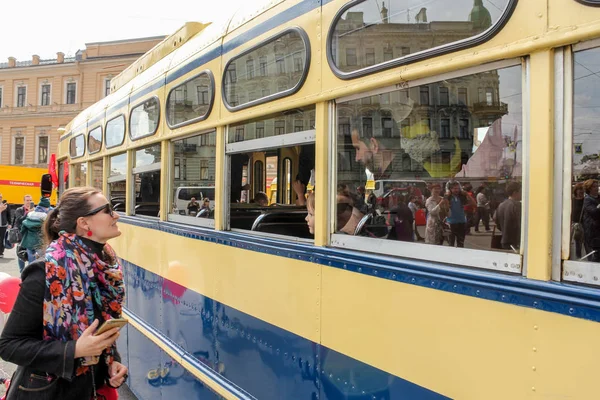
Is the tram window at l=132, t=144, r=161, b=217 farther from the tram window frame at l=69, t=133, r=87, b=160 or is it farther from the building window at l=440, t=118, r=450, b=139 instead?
the building window at l=440, t=118, r=450, b=139

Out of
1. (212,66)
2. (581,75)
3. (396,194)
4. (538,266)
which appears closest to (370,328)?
(396,194)

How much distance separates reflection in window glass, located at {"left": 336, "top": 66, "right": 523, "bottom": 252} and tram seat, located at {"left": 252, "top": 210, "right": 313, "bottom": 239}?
714 mm

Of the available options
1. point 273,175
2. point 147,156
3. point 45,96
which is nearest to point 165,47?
point 147,156

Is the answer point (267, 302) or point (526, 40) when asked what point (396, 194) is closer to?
point (526, 40)

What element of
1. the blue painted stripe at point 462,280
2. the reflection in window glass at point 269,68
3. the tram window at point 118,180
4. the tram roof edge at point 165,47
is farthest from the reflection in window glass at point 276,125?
the tram window at point 118,180

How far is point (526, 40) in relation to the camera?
1461mm

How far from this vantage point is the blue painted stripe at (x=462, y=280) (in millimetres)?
1340

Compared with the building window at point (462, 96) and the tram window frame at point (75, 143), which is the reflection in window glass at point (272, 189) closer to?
the building window at point (462, 96)

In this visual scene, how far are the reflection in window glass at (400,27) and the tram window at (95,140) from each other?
4.06m

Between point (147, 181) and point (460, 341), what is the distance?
3.31 metres

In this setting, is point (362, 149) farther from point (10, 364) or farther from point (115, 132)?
point (10, 364)

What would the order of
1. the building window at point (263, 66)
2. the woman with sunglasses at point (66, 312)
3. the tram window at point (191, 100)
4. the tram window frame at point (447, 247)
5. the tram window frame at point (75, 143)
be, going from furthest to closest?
the tram window frame at point (75, 143) < the tram window at point (191, 100) < the building window at point (263, 66) < the woman with sunglasses at point (66, 312) < the tram window frame at point (447, 247)

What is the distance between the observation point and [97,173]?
227 inches

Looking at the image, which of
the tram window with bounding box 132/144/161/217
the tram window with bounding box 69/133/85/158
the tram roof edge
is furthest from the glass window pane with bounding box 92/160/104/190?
the tram window with bounding box 132/144/161/217
